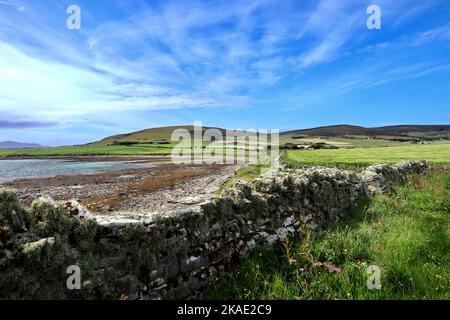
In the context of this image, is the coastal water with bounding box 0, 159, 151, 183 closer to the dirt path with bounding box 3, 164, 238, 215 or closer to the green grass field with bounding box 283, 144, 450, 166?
the dirt path with bounding box 3, 164, 238, 215

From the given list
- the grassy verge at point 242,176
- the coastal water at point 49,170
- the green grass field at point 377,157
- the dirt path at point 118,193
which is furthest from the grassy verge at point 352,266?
the coastal water at point 49,170

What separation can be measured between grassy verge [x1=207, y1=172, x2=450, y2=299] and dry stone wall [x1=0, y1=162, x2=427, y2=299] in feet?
1.58

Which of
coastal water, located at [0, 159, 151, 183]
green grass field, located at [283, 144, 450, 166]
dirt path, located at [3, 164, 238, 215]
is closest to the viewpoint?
dirt path, located at [3, 164, 238, 215]

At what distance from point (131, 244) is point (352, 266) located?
3.79 metres

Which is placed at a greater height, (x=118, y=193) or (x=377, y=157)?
(x=377, y=157)

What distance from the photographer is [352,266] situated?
576 centimetres

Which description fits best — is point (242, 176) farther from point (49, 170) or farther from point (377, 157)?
point (49, 170)

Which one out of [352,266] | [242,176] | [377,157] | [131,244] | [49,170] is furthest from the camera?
[49,170]

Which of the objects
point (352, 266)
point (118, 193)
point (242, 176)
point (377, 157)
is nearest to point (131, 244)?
point (352, 266)

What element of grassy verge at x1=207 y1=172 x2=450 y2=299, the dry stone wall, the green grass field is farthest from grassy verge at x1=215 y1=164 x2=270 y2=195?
the dry stone wall

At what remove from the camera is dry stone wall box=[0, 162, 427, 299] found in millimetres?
3848

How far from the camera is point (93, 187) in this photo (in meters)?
33.5

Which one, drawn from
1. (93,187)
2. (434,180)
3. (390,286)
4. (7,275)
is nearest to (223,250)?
(390,286)
